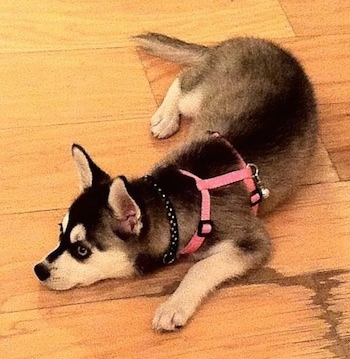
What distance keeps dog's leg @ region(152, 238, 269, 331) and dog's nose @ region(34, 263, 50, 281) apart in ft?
0.79

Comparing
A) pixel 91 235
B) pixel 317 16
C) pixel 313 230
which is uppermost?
pixel 91 235

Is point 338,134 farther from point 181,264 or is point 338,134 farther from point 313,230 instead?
point 181,264

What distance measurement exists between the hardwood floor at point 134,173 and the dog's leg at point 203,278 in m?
0.03

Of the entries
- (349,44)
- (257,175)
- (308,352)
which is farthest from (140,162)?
(349,44)

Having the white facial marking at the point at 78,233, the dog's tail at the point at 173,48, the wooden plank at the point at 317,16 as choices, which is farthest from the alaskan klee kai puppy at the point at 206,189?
the wooden plank at the point at 317,16

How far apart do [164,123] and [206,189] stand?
368 millimetres

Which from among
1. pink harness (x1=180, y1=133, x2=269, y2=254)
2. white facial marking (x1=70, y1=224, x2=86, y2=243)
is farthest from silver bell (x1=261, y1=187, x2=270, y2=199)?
white facial marking (x1=70, y1=224, x2=86, y2=243)

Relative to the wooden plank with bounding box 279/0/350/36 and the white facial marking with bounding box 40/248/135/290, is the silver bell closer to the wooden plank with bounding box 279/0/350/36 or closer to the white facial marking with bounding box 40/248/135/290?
the white facial marking with bounding box 40/248/135/290

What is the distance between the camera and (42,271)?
1.75 m

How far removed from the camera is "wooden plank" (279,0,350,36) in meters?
2.50

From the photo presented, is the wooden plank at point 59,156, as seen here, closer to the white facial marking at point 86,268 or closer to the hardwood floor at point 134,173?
the hardwood floor at point 134,173

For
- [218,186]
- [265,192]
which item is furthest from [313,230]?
[218,186]

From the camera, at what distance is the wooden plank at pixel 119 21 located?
234 centimetres

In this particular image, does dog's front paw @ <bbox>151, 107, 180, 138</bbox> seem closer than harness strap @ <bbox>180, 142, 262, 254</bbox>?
No
